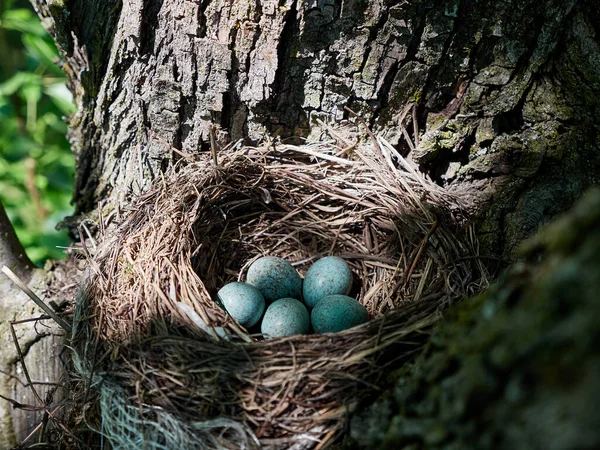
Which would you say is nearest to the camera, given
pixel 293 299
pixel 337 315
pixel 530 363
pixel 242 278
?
pixel 530 363

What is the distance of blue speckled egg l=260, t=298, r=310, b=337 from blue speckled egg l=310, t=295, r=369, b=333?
0.17 ft

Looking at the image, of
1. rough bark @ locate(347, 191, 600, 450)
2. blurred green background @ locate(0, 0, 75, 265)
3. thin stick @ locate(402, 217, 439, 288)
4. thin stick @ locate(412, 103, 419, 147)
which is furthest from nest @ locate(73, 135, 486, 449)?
blurred green background @ locate(0, 0, 75, 265)

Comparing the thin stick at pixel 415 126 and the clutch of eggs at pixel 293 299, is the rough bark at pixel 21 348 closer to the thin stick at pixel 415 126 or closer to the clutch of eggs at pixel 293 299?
the clutch of eggs at pixel 293 299

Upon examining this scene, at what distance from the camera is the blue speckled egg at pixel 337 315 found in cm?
212

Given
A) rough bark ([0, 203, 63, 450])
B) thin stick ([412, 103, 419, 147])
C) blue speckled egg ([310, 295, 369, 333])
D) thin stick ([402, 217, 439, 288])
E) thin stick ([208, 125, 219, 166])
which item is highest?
thin stick ([412, 103, 419, 147])

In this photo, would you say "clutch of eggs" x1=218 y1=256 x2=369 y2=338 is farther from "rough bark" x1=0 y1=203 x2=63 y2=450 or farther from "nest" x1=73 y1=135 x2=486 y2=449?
"rough bark" x1=0 y1=203 x2=63 y2=450

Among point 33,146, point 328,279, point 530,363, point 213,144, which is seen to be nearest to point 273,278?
point 328,279

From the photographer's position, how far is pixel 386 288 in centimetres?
232

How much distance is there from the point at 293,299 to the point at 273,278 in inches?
5.1

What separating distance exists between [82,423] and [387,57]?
1.74 metres

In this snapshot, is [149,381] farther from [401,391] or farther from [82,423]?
[401,391]

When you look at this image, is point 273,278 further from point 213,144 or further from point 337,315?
point 213,144

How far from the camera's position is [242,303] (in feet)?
7.34

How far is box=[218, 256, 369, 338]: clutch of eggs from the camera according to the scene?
2.16m
